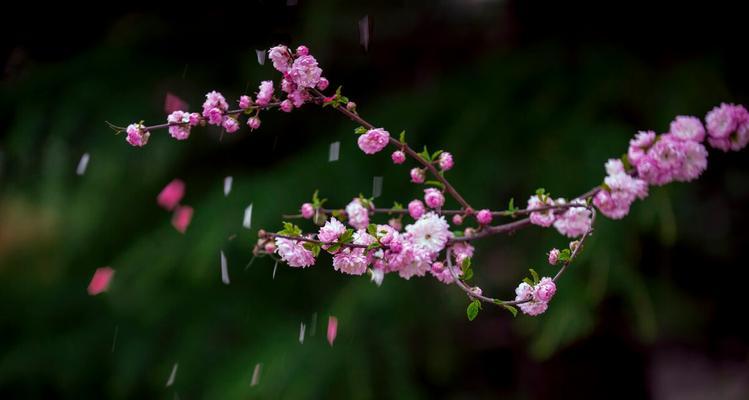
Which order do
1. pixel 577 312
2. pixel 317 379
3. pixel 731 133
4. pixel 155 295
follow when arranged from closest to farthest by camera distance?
pixel 731 133 < pixel 577 312 < pixel 317 379 < pixel 155 295

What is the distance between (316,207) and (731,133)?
0.31 meters

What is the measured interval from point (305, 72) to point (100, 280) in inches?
40.1

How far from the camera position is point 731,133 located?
0.45 m

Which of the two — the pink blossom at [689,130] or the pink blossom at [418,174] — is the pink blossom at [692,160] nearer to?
the pink blossom at [689,130]

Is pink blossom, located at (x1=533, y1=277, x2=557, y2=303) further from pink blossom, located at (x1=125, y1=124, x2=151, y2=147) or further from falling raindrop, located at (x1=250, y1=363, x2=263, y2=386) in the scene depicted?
falling raindrop, located at (x1=250, y1=363, x2=263, y2=386)

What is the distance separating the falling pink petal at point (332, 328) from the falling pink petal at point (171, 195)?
1.44ft

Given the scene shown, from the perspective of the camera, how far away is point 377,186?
974mm

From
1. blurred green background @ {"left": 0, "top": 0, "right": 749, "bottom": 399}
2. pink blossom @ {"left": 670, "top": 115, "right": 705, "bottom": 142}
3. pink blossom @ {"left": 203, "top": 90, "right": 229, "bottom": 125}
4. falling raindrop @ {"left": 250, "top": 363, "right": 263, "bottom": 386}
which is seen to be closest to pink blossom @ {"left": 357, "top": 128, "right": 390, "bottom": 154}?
pink blossom @ {"left": 203, "top": 90, "right": 229, "bottom": 125}

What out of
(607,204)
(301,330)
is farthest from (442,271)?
(301,330)

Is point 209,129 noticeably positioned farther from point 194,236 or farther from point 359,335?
point 359,335

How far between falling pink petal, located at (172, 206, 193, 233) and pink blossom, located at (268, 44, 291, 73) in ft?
2.33

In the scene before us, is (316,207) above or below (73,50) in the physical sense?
below

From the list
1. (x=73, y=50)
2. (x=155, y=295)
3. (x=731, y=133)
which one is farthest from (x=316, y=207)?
(x=73, y=50)

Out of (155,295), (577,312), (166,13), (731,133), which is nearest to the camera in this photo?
(731,133)
